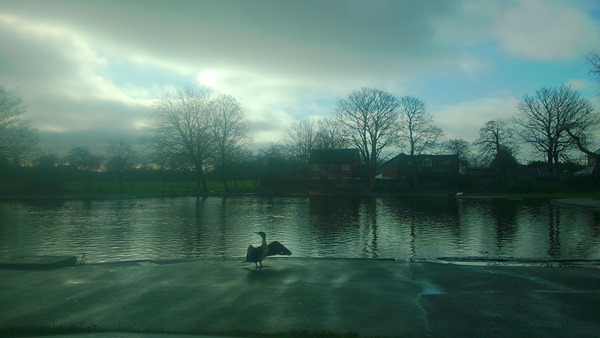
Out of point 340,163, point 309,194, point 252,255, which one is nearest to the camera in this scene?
point 252,255

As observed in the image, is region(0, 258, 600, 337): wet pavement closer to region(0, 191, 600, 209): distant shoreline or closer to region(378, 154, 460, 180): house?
region(0, 191, 600, 209): distant shoreline

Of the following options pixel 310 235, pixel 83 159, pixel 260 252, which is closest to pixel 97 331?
pixel 260 252

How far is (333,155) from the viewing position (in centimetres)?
8006

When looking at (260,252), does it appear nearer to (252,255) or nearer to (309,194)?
(252,255)

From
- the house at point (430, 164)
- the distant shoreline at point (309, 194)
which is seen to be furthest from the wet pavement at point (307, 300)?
the house at point (430, 164)

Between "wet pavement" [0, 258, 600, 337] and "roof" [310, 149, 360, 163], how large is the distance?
210 ft

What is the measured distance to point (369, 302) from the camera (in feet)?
25.3

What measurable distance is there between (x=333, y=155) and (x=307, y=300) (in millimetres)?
72566

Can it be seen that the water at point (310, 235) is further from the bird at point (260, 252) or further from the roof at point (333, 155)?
the roof at point (333, 155)

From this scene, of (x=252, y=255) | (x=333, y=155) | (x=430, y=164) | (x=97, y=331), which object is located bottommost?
(x=97, y=331)

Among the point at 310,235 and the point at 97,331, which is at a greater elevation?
the point at 97,331

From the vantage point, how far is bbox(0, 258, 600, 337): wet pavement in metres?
6.39

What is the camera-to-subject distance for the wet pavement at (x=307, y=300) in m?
6.39

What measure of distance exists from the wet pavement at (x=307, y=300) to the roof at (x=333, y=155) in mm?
64083
